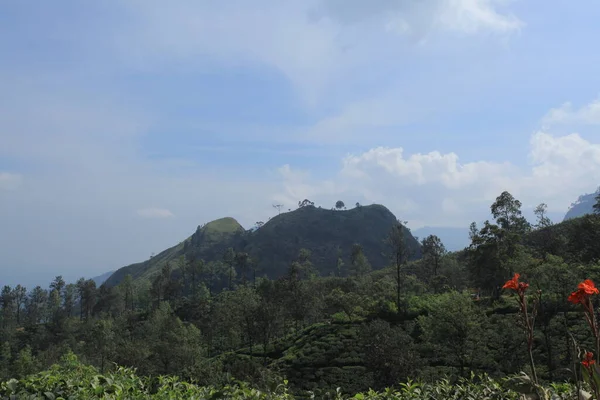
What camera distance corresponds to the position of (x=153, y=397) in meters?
5.23

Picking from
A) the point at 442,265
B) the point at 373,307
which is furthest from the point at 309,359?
the point at 442,265

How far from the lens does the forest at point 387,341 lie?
18.1ft

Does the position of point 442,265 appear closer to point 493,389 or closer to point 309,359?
point 309,359

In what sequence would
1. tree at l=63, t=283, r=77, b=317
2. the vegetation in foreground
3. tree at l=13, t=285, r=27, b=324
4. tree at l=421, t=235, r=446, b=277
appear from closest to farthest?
the vegetation in foreground → tree at l=421, t=235, r=446, b=277 → tree at l=63, t=283, r=77, b=317 → tree at l=13, t=285, r=27, b=324

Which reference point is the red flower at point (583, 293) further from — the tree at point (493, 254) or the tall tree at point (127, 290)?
the tall tree at point (127, 290)

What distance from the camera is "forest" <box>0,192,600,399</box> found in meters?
5.52

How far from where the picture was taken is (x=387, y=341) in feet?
77.8

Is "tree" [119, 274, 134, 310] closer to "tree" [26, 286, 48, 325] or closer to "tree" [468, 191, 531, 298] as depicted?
"tree" [26, 286, 48, 325]

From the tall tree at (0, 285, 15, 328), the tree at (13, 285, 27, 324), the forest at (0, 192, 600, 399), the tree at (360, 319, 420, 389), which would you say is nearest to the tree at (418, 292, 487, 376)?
the forest at (0, 192, 600, 399)

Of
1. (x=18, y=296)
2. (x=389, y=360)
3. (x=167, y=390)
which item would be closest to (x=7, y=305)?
(x=18, y=296)

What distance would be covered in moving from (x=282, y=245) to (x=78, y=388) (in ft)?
616

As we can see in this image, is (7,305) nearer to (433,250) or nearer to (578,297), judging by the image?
(433,250)

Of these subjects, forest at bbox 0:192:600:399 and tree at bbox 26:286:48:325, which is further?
tree at bbox 26:286:48:325

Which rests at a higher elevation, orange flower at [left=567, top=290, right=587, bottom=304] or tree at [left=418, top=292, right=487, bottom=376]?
orange flower at [left=567, top=290, right=587, bottom=304]
